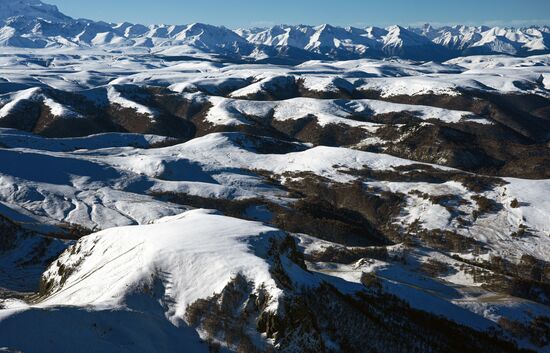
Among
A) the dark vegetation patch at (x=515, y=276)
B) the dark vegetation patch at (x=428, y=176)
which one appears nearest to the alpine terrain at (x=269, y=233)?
the dark vegetation patch at (x=515, y=276)

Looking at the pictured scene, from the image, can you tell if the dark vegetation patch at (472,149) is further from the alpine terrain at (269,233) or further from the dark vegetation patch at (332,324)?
the dark vegetation patch at (332,324)

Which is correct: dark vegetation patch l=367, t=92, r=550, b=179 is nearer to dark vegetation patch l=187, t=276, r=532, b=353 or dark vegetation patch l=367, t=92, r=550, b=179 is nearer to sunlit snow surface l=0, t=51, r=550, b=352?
sunlit snow surface l=0, t=51, r=550, b=352

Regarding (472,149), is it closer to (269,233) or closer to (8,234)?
(269,233)

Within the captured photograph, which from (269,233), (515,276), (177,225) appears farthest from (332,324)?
(515,276)

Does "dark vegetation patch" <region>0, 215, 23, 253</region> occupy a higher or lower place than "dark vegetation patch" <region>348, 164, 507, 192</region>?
lower

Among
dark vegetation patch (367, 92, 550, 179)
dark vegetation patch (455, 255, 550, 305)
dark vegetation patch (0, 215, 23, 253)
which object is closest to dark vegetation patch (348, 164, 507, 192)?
dark vegetation patch (367, 92, 550, 179)

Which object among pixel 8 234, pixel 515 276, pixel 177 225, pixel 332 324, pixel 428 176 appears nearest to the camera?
pixel 332 324

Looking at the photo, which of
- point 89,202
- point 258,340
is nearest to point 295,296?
point 258,340

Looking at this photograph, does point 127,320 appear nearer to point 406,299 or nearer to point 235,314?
point 235,314
